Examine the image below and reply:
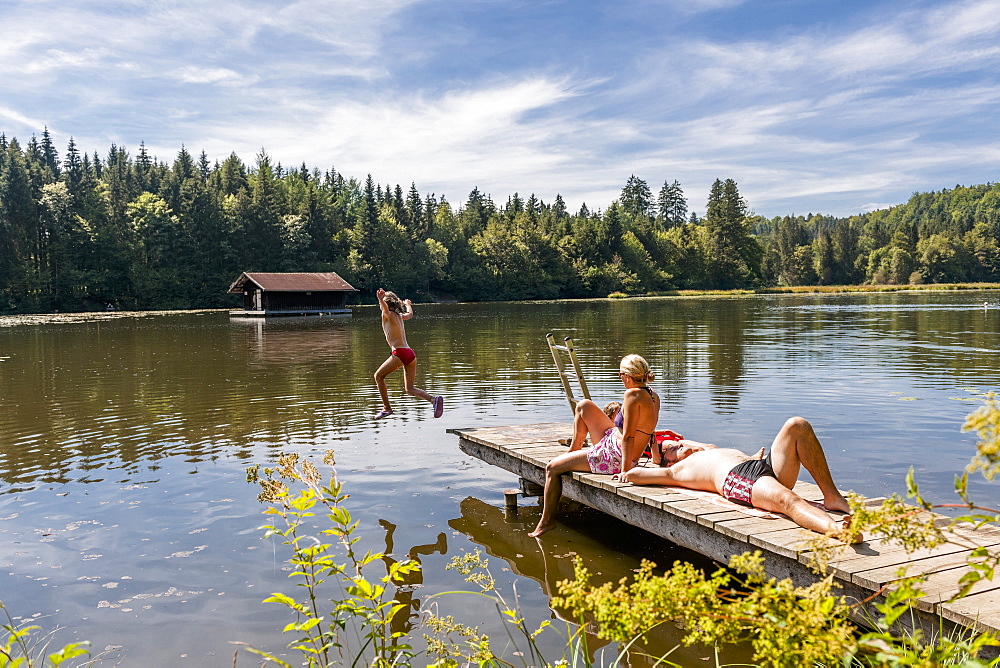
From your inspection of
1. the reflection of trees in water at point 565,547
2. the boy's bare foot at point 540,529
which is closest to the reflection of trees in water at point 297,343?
the reflection of trees in water at point 565,547

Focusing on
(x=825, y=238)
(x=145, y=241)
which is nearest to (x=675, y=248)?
(x=825, y=238)

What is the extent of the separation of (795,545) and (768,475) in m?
1.13

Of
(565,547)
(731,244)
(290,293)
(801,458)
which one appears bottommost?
(565,547)

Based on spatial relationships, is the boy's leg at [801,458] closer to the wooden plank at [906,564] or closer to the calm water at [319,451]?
the wooden plank at [906,564]

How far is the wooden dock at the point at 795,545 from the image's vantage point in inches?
188

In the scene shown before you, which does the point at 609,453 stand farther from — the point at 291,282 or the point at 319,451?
the point at 291,282

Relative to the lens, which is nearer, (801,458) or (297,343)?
(801,458)

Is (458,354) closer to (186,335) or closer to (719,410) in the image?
(719,410)

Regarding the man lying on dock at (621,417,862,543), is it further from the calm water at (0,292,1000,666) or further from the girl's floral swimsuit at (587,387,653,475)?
the calm water at (0,292,1000,666)

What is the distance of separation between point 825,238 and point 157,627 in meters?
172

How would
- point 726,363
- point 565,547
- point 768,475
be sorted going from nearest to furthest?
point 768,475 < point 565,547 < point 726,363

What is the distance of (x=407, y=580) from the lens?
7.61m

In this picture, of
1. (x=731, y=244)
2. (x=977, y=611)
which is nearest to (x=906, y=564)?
(x=977, y=611)

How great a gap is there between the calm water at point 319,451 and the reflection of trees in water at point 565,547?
3 centimetres
